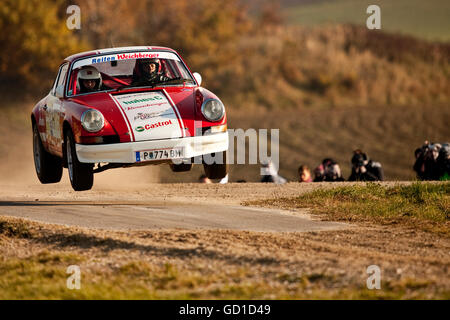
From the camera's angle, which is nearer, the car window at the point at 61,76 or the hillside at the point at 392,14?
the car window at the point at 61,76

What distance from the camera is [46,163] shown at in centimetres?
1303

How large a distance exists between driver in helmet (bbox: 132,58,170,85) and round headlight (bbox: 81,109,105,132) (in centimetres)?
111

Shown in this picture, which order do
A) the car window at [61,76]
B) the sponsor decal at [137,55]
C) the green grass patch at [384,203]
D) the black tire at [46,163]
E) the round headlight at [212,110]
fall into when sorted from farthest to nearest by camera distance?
1. the black tire at [46,163]
2. the car window at [61,76]
3. the sponsor decal at [137,55]
4. the green grass patch at [384,203]
5. the round headlight at [212,110]

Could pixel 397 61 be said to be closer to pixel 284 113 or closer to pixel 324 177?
pixel 284 113

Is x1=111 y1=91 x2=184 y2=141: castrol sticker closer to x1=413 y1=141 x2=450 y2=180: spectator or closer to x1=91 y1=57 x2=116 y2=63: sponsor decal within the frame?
x1=91 y1=57 x2=116 y2=63: sponsor decal

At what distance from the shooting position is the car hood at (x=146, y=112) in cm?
1079

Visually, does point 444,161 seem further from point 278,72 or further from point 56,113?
point 278,72

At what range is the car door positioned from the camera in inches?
460

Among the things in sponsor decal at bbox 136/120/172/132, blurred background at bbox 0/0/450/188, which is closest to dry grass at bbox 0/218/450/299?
sponsor decal at bbox 136/120/172/132

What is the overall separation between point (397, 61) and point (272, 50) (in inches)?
262

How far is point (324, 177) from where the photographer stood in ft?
52.5

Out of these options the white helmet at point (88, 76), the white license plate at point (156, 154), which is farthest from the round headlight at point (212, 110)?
the white helmet at point (88, 76)

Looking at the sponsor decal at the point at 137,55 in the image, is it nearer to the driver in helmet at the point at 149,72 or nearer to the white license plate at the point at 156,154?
the driver in helmet at the point at 149,72
